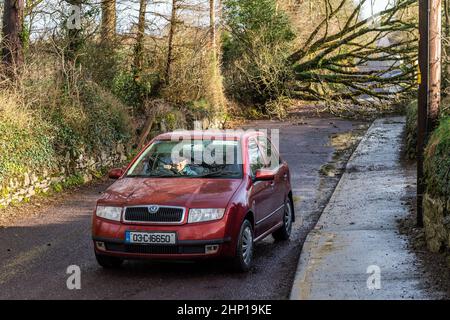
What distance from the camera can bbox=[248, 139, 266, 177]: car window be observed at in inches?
367

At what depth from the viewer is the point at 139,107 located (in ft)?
77.8

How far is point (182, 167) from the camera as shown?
9102 mm

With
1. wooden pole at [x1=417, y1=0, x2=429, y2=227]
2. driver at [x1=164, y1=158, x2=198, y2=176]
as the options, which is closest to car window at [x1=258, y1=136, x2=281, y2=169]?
driver at [x1=164, y1=158, x2=198, y2=176]

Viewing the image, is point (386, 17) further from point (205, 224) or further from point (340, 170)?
point (205, 224)

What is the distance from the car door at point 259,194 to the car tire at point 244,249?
33 centimetres

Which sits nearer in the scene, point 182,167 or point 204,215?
point 204,215

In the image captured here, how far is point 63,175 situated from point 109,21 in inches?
299

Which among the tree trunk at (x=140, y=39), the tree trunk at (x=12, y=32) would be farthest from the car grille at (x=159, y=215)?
the tree trunk at (x=140, y=39)

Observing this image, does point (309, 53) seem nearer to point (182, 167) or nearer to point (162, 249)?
point (182, 167)

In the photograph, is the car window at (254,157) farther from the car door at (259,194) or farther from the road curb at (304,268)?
the road curb at (304,268)

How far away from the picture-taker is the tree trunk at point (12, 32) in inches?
656

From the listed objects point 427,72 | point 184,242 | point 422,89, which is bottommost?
point 184,242

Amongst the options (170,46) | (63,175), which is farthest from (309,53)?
(63,175)

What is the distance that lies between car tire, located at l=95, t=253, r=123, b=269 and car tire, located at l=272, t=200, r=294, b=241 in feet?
9.87
